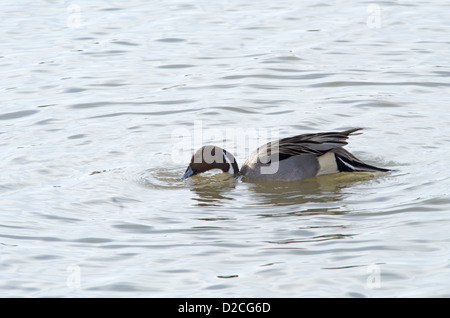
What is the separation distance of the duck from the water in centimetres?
16

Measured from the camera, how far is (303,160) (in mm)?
9125

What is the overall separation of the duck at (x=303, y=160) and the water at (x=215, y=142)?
16cm

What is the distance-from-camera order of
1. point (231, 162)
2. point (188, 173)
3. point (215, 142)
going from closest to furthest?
point (188, 173) < point (231, 162) < point (215, 142)

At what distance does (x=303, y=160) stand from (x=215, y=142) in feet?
5.58

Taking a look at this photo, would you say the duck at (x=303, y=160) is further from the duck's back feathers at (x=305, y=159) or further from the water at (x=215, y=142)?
the water at (x=215, y=142)

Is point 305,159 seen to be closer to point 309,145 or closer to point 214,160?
point 309,145

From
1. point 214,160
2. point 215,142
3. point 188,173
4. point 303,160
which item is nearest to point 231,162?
point 214,160

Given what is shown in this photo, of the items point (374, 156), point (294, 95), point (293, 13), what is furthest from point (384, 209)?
point (293, 13)

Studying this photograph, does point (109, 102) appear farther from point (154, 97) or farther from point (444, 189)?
point (444, 189)

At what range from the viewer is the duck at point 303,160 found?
905 cm

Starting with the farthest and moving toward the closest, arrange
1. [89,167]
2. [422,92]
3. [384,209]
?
[422,92], [89,167], [384,209]

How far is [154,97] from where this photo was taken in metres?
12.2

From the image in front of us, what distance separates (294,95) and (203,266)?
6.05m

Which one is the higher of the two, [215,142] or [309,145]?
[309,145]
